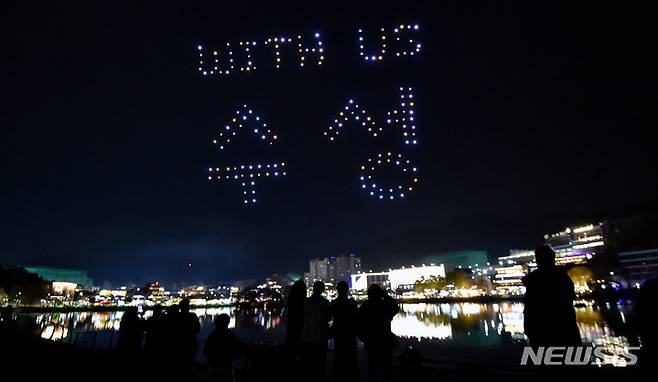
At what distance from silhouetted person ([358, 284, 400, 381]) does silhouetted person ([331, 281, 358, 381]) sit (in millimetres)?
190

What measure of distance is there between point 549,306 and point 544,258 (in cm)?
62

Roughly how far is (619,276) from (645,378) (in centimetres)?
13908

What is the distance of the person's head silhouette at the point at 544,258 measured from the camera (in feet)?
15.8

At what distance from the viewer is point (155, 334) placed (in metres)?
7.54

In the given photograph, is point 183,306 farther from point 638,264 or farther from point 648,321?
point 638,264

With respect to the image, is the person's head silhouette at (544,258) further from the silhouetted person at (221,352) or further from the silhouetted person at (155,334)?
the silhouetted person at (155,334)

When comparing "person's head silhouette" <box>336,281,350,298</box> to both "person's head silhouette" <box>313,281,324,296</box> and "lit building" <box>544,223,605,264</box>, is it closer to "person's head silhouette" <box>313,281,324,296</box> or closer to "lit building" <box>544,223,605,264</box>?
"person's head silhouette" <box>313,281,324,296</box>

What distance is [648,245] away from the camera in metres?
115

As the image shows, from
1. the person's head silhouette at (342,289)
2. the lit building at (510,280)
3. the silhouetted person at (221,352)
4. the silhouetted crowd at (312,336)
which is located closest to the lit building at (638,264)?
the lit building at (510,280)

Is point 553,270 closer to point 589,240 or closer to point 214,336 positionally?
point 214,336

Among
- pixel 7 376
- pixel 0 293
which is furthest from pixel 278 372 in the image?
pixel 0 293

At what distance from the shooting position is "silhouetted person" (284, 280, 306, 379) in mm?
7230

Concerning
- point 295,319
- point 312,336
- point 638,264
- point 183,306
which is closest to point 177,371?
point 183,306

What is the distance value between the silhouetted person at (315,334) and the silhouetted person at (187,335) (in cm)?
214
